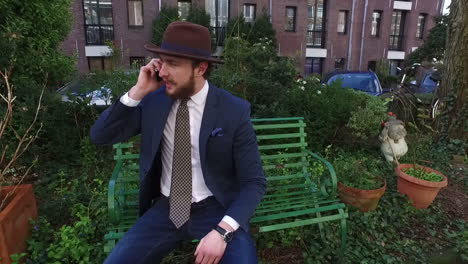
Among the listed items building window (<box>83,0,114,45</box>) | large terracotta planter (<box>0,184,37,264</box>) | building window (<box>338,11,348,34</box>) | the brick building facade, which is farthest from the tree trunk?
building window (<box>338,11,348,34</box>)

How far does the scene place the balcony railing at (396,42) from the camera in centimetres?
2544

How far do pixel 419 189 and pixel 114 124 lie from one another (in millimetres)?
3372

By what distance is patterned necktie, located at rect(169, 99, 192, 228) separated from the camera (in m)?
2.10

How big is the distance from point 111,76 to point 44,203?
2096 millimetres

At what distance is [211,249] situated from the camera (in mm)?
1811

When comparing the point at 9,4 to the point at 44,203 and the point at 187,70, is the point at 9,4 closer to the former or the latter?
the point at 44,203

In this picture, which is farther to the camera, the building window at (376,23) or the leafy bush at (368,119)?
the building window at (376,23)

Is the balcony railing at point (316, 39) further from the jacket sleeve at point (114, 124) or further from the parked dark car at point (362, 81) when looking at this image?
the jacket sleeve at point (114, 124)

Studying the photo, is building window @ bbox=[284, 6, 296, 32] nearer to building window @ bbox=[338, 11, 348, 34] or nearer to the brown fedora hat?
building window @ bbox=[338, 11, 348, 34]

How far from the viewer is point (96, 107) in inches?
167

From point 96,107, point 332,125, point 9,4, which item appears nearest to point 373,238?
point 332,125

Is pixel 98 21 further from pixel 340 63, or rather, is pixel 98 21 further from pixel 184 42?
pixel 184 42

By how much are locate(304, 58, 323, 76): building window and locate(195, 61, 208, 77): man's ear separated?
73.4ft

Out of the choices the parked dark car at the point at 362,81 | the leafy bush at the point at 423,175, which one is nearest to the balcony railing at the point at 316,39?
the parked dark car at the point at 362,81
